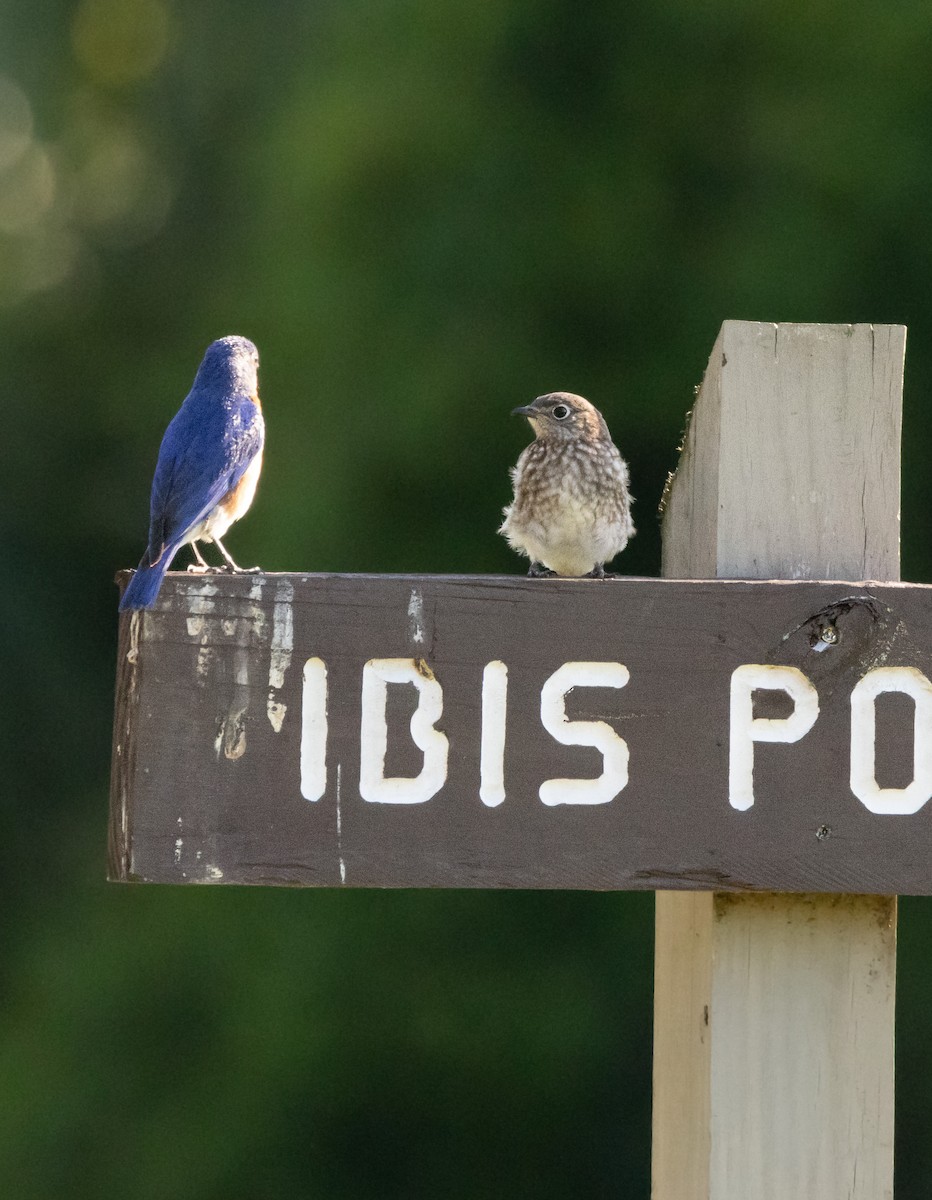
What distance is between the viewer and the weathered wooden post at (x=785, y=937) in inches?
69.3

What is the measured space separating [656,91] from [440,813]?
15.9 ft

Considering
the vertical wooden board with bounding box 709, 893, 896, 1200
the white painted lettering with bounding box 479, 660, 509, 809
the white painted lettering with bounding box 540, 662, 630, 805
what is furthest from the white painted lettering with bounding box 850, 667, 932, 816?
the white painted lettering with bounding box 479, 660, 509, 809

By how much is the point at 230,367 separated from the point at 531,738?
2.10 metres

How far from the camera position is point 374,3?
6.61m

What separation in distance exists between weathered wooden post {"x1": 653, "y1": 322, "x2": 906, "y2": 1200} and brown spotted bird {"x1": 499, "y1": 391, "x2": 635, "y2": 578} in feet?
5.04

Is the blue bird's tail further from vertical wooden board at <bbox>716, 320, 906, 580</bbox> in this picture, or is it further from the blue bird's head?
the blue bird's head

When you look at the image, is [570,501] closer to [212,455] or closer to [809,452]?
[212,455]

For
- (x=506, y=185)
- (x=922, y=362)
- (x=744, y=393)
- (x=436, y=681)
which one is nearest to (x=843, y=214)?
(x=922, y=362)

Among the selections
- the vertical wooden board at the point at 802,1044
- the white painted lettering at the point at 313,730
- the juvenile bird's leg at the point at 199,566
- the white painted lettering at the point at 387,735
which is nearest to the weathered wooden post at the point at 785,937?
the vertical wooden board at the point at 802,1044

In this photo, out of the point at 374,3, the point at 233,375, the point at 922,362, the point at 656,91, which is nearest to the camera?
the point at 233,375

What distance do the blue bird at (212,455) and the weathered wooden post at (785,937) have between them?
1.01 m

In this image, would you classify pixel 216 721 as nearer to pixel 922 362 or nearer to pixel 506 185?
pixel 922 362

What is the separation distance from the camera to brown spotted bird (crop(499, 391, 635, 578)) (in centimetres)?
385

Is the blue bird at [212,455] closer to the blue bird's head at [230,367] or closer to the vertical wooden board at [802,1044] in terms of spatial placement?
the blue bird's head at [230,367]
